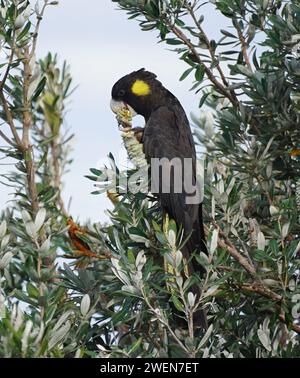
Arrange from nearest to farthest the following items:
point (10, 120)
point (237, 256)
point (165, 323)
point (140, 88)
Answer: point (165, 323), point (10, 120), point (237, 256), point (140, 88)

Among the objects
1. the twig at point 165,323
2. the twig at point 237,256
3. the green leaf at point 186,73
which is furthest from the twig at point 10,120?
the green leaf at point 186,73

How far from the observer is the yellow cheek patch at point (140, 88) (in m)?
6.28

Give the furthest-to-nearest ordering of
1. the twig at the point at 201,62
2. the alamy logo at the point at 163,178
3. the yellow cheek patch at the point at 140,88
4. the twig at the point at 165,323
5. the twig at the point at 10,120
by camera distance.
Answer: the yellow cheek patch at the point at 140,88
the twig at the point at 201,62
the alamy logo at the point at 163,178
the twig at the point at 10,120
the twig at the point at 165,323

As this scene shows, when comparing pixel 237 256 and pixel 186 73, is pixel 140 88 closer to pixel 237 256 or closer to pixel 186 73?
pixel 186 73

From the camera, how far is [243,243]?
4.46 meters

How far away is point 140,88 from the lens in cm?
→ 634

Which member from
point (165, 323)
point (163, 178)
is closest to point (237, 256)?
point (165, 323)

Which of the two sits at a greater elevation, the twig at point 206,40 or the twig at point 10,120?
the twig at point 206,40

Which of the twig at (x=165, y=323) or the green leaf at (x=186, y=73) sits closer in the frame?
the twig at (x=165, y=323)

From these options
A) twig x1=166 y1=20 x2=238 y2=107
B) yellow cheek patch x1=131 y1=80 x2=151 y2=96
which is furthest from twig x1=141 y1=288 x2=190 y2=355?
yellow cheek patch x1=131 y1=80 x2=151 y2=96

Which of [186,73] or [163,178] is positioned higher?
[186,73]

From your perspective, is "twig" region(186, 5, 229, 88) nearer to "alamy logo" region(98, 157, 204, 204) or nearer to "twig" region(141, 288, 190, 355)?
"alamy logo" region(98, 157, 204, 204)

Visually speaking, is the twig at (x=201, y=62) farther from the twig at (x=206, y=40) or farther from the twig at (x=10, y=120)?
the twig at (x=10, y=120)

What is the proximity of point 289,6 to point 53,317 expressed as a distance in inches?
90.5
